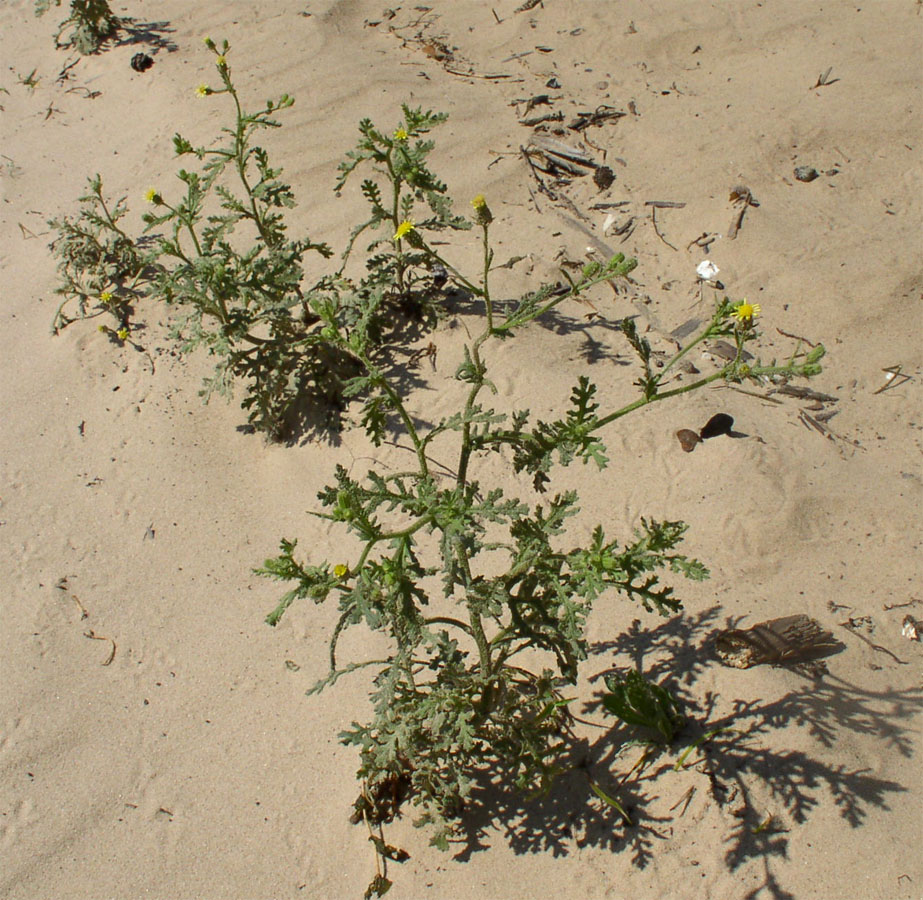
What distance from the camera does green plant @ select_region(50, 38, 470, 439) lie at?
3.37m

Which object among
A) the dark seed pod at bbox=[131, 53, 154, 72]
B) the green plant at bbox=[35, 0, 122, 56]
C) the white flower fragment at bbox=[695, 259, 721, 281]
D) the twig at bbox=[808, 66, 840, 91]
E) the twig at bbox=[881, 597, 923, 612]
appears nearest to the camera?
the twig at bbox=[881, 597, 923, 612]

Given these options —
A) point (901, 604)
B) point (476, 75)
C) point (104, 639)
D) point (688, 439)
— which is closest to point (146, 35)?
point (476, 75)

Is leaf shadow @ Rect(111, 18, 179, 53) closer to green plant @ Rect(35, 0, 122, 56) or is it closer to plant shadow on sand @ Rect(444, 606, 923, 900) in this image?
green plant @ Rect(35, 0, 122, 56)

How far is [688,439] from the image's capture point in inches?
138

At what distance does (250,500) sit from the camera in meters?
3.65

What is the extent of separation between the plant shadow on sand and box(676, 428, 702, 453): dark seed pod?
1.00 meters

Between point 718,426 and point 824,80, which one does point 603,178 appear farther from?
point 718,426

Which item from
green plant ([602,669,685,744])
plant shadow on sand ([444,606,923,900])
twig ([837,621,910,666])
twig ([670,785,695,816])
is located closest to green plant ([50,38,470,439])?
green plant ([602,669,685,744])

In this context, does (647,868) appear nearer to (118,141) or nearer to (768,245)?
(768,245)

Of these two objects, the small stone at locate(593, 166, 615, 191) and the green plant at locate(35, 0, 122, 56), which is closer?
the small stone at locate(593, 166, 615, 191)

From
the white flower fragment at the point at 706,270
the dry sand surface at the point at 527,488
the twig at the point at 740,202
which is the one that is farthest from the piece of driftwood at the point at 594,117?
the white flower fragment at the point at 706,270

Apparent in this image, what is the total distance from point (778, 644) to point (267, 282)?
2436 millimetres

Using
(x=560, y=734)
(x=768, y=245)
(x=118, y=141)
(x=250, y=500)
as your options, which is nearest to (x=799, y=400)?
(x=768, y=245)

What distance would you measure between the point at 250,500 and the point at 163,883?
1.53 metres
